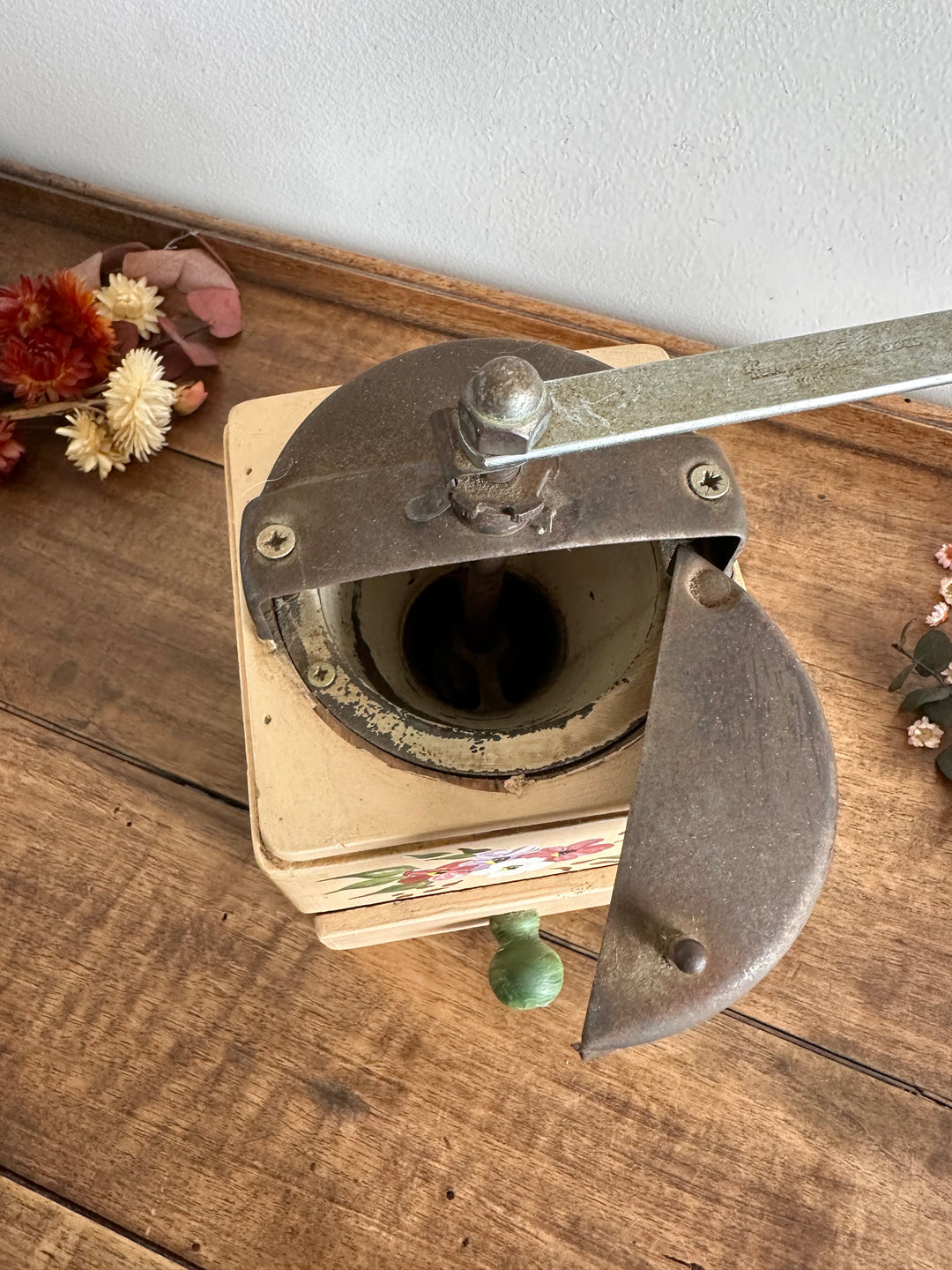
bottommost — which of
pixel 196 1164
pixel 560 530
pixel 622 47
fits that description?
pixel 196 1164

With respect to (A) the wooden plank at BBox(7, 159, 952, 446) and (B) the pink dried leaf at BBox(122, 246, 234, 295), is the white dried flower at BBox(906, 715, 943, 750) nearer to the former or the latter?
(A) the wooden plank at BBox(7, 159, 952, 446)

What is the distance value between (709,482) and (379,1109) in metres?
0.43

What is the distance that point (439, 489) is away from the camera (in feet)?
1.27

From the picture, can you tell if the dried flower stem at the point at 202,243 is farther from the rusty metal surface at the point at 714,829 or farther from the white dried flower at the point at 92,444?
the rusty metal surface at the point at 714,829

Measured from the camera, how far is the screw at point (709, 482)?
1.35ft

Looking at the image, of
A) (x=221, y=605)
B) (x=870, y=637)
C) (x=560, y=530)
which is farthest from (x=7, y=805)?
(x=870, y=637)

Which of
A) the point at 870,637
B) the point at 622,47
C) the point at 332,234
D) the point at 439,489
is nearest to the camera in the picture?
the point at 439,489

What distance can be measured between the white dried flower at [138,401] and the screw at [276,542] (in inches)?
13.2

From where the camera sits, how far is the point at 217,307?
2.47 feet

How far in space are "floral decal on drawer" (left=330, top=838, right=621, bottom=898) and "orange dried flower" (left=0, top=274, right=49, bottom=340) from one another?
18.4 inches

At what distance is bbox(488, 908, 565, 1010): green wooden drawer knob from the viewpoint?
551mm

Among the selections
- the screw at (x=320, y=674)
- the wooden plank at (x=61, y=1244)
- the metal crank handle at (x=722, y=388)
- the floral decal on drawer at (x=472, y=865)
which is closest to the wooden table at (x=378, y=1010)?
the wooden plank at (x=61, y=1244)

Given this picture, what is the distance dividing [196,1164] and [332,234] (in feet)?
2.19

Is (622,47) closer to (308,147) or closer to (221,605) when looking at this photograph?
(308,147)
